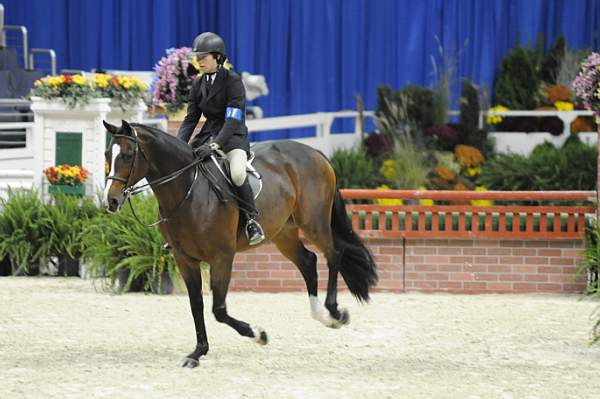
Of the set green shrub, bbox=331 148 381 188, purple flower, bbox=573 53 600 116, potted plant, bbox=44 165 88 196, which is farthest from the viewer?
green shrub, bbox=331 148 381 188

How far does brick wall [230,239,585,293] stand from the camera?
38.0ft

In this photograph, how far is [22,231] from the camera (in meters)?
12.2

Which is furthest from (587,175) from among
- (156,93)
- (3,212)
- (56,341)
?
(56,341)

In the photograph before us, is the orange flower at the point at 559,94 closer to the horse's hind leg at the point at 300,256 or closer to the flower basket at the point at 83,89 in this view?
the flower basket at the point at 83,89

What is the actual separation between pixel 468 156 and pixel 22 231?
7767 millimetres

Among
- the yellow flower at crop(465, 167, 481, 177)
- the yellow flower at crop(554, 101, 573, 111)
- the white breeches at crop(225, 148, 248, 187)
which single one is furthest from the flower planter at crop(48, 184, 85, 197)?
the yellow flower at crop(554, 101, 573, 111)

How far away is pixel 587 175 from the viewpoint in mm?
15844

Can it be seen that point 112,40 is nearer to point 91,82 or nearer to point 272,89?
point 272,89

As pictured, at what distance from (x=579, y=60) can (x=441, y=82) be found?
7.56 feet

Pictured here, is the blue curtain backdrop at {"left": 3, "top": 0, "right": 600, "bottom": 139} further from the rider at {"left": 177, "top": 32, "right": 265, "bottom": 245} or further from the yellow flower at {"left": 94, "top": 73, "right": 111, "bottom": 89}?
the rider at {"left": 177, "top": 32, "right": 265, "bottom": 245}

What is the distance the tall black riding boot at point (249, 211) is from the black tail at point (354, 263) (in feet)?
4.20

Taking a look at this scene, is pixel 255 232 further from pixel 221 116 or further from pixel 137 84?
pixel 137 84

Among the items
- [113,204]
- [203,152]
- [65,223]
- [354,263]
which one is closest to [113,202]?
[113,204]

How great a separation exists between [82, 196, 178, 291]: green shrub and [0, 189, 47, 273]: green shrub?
707mm
